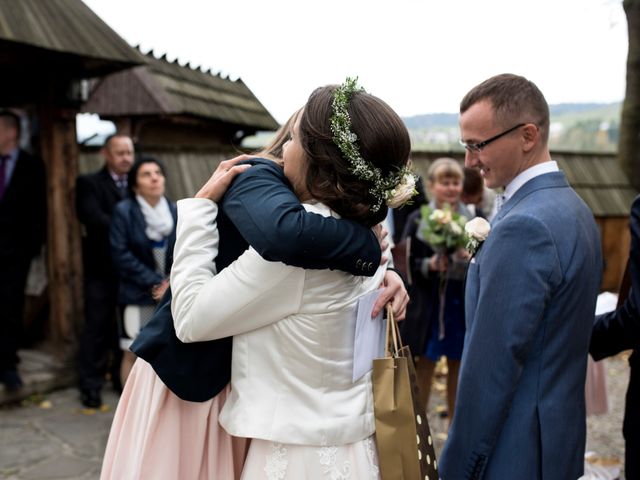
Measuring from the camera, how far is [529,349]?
6.97 feet

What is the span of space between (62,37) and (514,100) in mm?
4586

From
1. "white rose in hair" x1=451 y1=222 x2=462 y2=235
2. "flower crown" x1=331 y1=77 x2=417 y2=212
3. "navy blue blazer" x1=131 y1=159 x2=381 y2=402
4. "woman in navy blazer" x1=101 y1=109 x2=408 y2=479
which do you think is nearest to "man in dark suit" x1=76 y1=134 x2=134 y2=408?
"white rose in hair" x1=451 y1=222 x2=462 y2=235

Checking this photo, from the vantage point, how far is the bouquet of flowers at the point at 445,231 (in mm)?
4957

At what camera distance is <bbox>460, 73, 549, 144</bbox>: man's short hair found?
2.31m

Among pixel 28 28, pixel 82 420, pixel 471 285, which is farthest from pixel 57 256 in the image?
pixel 471 285

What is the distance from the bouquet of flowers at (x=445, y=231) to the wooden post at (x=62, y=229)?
350 centimetres

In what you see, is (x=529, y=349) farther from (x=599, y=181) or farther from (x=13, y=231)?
(x=599, y=181)

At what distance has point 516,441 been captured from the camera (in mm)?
2129

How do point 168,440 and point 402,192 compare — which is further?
point 168,440

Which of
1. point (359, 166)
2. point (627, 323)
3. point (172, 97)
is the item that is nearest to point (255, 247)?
point (359, 166)

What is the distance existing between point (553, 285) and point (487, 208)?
407 cm

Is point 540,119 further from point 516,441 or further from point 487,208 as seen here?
point 487,208

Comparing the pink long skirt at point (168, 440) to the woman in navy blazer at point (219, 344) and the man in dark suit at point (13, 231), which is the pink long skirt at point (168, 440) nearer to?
A: the woman in navy blazer at point (219, 344)

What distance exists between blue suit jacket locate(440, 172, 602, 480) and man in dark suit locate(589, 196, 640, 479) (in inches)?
18.4
